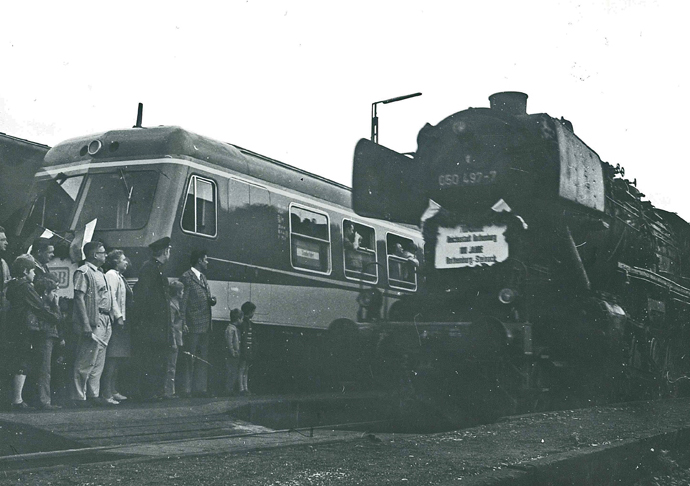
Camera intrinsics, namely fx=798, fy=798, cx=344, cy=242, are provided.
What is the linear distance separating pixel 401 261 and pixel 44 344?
22.5ft

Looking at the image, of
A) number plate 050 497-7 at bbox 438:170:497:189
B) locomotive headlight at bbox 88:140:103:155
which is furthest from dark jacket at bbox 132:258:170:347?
number plate 050 497-7 at bbox 438:170:497:189

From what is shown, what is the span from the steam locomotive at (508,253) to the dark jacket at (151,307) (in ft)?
7.41

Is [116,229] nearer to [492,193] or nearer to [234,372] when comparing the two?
[234,372]

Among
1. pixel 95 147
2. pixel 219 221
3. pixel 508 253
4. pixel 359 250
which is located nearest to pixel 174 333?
pixel 219 221

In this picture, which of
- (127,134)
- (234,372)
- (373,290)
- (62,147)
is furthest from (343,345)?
(62,147)

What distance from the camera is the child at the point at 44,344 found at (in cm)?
697

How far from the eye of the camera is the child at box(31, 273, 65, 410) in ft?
22.9

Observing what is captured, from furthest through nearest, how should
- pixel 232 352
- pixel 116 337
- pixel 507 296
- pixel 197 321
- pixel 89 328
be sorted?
pixel 232 352 → pixel 197 321 → pixel 507 296 → pixel 116 337 → pixel 89 328

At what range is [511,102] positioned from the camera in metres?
8.73

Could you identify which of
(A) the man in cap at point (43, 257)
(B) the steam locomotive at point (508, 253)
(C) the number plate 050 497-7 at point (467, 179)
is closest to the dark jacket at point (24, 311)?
(A) the man in cap at point (43, 257)

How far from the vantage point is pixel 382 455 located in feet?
16.2

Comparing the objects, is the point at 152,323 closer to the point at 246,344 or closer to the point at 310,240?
the point at 246,344

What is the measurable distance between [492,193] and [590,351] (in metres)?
2.00

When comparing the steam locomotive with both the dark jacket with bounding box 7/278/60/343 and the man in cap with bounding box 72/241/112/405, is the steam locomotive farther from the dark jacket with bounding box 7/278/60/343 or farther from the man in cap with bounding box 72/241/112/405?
the dark jacket with bounding box 7/278/60/343
